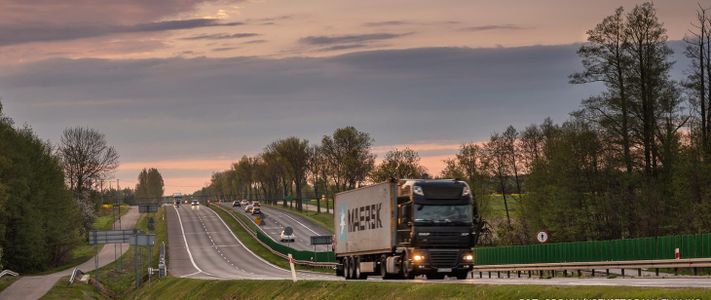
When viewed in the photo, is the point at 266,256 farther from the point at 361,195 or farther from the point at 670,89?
the point at 361,195

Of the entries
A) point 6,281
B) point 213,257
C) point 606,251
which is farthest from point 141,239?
point 606,251

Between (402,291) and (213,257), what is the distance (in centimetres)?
10473

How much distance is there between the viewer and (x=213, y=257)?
14325 centimetres

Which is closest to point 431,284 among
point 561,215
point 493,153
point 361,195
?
point 361,195

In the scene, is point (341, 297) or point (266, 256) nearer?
point (341, 297)

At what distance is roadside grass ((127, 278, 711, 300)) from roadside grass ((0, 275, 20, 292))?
26194 millimetres

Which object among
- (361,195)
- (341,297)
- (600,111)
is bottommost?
(341,297)

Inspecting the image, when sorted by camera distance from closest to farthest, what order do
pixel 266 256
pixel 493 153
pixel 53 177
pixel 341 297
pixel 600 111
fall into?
pixel 341 297 < pixel 600 111 < pixel 53 177 < pixel 266 256 < pixel 493 153

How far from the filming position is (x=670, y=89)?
85.9 metres

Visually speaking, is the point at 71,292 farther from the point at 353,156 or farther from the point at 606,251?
the point at 353,156

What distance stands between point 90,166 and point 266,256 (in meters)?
63.5

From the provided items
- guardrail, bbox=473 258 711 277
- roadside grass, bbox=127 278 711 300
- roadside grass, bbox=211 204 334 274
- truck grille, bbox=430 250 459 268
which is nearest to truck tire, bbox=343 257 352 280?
roadside grass, bbox=127 278 711 300

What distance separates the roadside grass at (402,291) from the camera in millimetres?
28516

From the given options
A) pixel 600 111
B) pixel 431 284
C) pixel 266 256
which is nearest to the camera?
pixel 431 284
